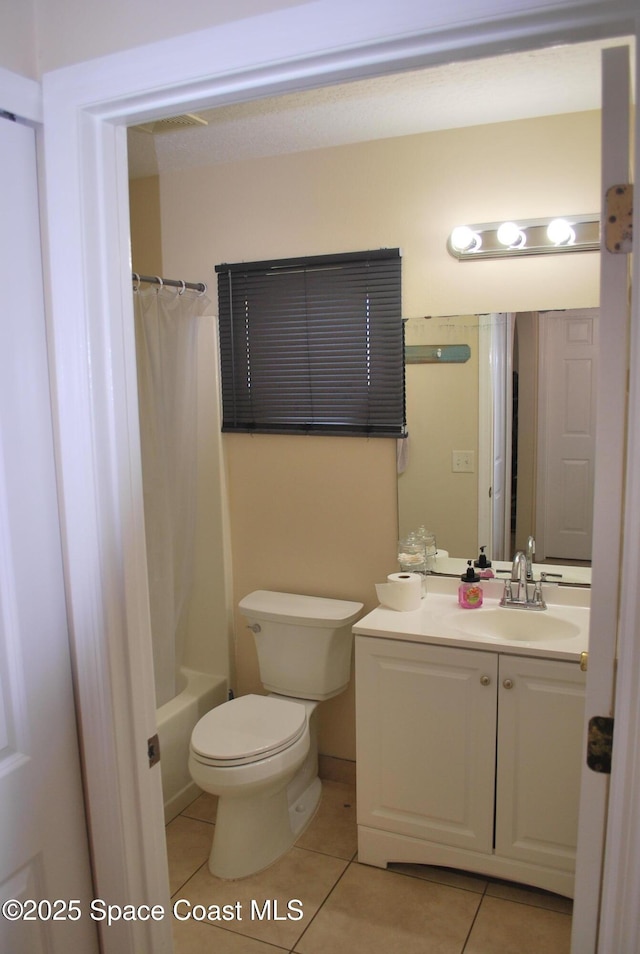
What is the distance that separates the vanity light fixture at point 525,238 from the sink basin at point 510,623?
1237 millimetres

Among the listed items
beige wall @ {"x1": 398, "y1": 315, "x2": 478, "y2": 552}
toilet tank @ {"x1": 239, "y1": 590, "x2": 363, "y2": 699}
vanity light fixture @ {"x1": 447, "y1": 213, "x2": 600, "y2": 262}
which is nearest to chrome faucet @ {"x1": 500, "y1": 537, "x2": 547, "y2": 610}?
beige wall @ {"x1": 398, "y1": 315, "x2": 478, "y2": 552}

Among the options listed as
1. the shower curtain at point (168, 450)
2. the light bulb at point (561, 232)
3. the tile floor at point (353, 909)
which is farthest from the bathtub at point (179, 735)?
the light bulb at point (561, 232)

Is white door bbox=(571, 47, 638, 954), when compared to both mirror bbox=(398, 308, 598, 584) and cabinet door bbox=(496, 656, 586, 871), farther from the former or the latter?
mirror bbox=(398, 308, 598, 584)

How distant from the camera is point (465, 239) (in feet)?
8.22

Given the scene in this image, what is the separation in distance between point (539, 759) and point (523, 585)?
60cm

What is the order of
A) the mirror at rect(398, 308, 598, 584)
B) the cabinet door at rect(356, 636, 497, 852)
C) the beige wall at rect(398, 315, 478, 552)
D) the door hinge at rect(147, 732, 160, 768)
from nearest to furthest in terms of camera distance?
the door hinge at rect(147, 732, 160, 768) → the cabinet door at rect(356, 636, 497, 852) → the mirror at rect(398, 308, 598, 584) → the beige wall at rect(398, 315, 478, 552)

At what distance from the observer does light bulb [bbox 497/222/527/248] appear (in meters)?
2.42

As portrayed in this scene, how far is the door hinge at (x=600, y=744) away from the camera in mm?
1051

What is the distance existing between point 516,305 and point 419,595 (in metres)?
1.08

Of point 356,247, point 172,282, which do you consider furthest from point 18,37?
point 356,247

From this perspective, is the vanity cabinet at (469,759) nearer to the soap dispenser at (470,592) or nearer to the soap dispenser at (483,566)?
the soap dispenser at (470,592)

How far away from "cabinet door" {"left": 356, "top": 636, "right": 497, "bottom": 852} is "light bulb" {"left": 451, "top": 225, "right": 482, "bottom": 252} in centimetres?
138

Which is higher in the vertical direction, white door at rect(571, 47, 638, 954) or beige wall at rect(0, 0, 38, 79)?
beige wall at rect(0, 0, 38, 79)

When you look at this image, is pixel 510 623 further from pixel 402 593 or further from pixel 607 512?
pixel 607 512
